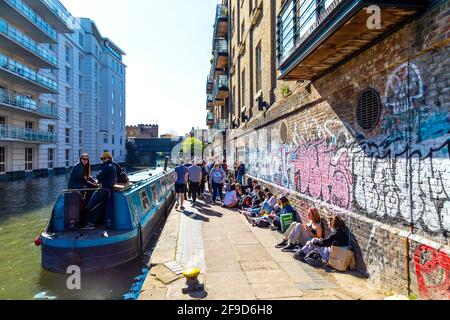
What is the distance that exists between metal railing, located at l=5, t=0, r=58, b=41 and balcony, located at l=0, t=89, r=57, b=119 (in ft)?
19.1

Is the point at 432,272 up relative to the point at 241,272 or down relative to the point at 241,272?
up

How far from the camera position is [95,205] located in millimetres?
5906

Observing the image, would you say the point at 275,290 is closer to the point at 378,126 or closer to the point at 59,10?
the point at 378,126

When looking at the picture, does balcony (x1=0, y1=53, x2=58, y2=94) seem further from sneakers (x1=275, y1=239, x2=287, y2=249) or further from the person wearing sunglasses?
sneakers (x1=275, y1=239, x2=287, y2=249)

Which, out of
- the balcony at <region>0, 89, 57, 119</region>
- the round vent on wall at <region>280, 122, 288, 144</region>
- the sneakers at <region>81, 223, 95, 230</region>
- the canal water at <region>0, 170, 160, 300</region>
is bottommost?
the canal water at <region>0, 170, 160, 300</region>

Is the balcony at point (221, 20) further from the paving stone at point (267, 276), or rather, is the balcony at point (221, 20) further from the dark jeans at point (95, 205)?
the paving stone at point (267, 276)

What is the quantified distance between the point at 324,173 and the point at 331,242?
1571mm

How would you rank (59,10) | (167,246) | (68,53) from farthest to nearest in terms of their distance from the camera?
(68,53)
(59,10)
(167,246)

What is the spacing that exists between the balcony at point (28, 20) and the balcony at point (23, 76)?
339 centimetres

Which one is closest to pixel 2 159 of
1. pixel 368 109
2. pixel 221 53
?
pixel 221 53

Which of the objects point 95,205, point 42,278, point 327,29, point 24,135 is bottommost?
point 42,278

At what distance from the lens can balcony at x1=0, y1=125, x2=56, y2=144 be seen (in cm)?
2151

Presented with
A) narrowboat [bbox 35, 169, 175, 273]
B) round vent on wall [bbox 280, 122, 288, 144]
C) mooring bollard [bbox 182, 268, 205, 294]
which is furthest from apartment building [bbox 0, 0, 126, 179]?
mooring bollard [bbox 182, 268, 205, 294]

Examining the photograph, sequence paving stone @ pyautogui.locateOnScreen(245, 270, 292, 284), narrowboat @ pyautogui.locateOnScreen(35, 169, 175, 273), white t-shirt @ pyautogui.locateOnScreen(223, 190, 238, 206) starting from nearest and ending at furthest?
paving stone @ pyautogui.locateOnScreen(245, 270, 292, 284)
narrowboat @ pyautogui.locateOnScreen(35, 169, 175, 273)
white t-shirt @ pyautogui.locateOnScreen(223, 190, 238, 206)
